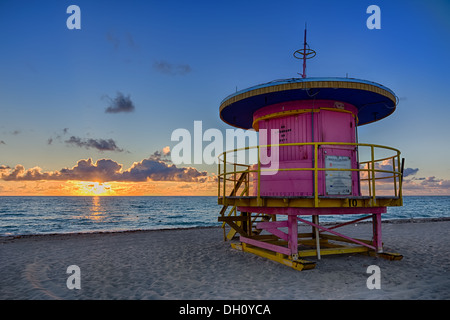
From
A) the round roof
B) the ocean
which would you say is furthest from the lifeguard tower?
the ocean

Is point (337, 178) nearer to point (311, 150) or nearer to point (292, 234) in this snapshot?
point (311, 150)

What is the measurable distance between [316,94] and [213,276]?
18.7ft

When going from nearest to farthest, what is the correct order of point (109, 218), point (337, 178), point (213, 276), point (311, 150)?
point (213, 276) < point (337, 178) < point (311, 150) < point (109, 218)

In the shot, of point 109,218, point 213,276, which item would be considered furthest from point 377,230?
point 109,218

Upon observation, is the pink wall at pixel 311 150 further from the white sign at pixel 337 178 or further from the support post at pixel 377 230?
the support post at pixel 377 230

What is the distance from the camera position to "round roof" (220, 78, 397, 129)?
27.6 ft

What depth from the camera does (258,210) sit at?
9.05 metres

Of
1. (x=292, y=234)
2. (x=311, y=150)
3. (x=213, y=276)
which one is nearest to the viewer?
(x=213, y=276)

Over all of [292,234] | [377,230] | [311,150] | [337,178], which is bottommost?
[377,230]

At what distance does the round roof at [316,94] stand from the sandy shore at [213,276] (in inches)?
188

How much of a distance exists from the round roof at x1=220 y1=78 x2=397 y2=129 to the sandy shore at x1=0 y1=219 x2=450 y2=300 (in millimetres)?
4779

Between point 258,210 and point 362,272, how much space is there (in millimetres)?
3077

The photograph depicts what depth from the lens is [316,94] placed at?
8.91 meters

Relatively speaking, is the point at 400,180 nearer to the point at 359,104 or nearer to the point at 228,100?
the point at 359,104
